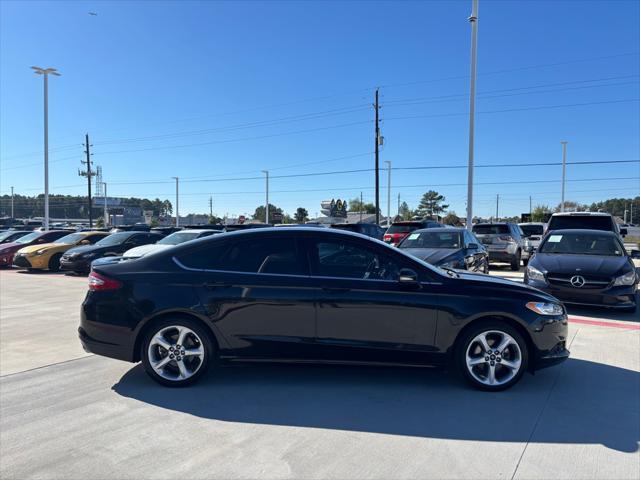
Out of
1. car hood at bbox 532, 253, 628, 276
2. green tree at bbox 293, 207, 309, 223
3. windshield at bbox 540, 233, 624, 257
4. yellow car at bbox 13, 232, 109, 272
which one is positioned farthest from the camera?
green tree at bbox 293, 207, 309, 223

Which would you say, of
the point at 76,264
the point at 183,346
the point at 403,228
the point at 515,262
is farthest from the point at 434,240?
the point at 76,264

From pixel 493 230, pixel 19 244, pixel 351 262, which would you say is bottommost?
pixel 19 244

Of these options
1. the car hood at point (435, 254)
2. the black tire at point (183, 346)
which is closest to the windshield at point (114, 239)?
the car hood at point (435, 254)

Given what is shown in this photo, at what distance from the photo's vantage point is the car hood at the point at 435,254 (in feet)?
31.8

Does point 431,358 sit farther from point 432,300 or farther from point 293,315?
point 293,315

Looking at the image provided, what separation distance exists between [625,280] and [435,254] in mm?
3546

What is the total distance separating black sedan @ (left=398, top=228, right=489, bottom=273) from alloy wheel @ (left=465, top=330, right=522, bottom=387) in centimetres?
526

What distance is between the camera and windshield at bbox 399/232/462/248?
434 inches

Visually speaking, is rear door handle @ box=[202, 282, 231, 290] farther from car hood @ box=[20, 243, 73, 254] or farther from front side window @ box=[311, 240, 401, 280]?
car hood @ box=[20, 243, 73, 254]

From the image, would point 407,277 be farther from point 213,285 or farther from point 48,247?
point 48,247

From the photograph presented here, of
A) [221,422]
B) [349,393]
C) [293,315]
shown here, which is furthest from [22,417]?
[349,393]

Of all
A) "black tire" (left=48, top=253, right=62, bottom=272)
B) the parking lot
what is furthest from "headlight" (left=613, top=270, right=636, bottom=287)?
"black tire" (left=48, top=253, right=62, bottom=272)

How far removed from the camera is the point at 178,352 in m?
4.45

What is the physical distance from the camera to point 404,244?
1163 cm
